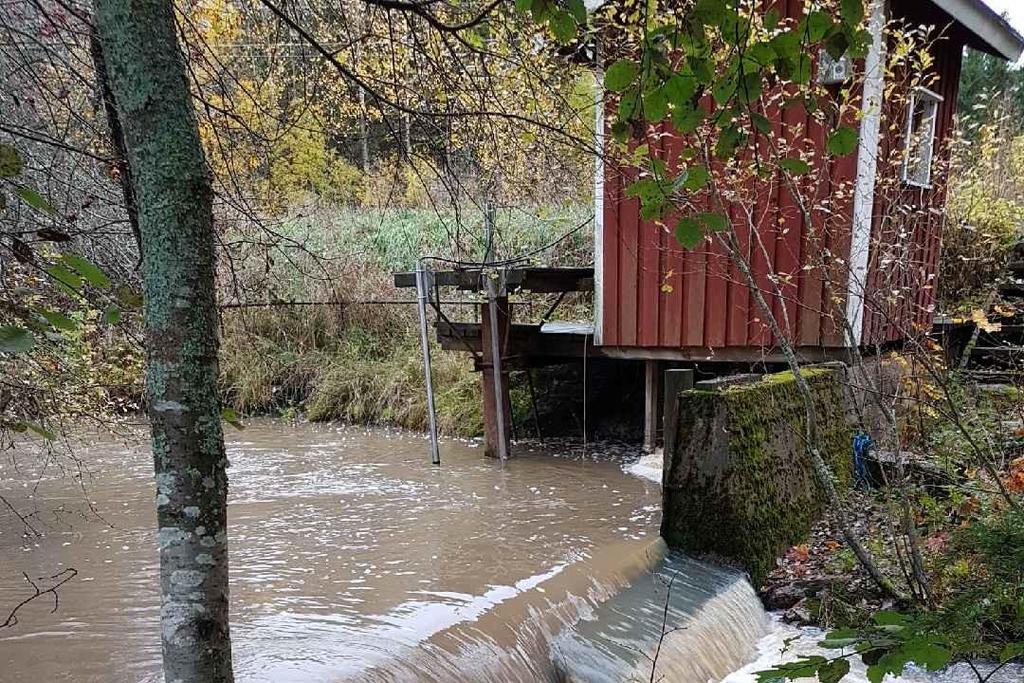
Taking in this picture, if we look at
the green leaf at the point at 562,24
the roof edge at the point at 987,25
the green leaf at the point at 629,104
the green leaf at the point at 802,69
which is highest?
the roof edge at the point at 987,25

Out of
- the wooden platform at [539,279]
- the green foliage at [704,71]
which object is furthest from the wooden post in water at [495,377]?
the green foliage at [704,71]

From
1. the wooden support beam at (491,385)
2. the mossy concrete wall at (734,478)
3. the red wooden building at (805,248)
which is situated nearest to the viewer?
the mossy concrete wall at (734,478)

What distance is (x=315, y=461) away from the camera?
8148 millimetres

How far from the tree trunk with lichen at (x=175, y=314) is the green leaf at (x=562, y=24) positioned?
742 mm

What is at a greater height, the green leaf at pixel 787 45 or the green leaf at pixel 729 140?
the green leaf at pixel 787 45

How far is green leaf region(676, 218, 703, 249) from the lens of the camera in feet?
4.91

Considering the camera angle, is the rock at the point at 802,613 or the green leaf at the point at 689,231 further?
the rock at the point at 802,613

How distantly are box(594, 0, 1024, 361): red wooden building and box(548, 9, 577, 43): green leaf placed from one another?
4460 mm

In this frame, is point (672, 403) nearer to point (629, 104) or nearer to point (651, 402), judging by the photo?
point (651, 402)

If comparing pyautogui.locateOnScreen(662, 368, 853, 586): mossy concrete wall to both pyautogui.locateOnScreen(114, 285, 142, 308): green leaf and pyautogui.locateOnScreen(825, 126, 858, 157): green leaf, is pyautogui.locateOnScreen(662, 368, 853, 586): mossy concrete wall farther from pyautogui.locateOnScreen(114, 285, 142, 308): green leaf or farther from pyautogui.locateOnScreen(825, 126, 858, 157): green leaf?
pyautogui.locateOnScreen(114, 285, 142, 308): green leaf

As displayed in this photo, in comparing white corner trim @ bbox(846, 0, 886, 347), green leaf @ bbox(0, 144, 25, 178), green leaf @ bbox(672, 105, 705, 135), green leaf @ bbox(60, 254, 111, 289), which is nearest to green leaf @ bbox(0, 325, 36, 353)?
green leaf @ bbox(60, 254, 111, 289)

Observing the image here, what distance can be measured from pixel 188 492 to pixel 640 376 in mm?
8535

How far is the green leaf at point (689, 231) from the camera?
1497 mm

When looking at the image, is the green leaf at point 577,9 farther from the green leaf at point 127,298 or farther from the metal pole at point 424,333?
the metal pole at point 424,333
